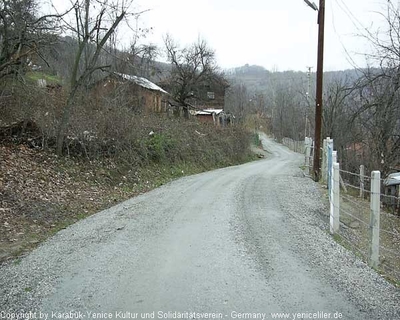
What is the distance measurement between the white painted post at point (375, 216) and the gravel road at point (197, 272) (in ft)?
0.93

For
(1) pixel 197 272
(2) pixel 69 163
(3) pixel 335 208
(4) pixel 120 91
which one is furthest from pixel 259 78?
(1) pixel 197 272

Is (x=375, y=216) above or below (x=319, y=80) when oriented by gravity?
below

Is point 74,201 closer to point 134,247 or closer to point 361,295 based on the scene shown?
point 134,247

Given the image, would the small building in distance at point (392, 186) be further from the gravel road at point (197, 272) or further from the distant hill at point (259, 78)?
the distant hill at point (259, 78)

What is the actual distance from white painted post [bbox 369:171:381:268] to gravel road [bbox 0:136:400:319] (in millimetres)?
285

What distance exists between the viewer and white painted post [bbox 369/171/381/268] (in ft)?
19.5

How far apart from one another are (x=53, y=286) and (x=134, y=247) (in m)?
1.84

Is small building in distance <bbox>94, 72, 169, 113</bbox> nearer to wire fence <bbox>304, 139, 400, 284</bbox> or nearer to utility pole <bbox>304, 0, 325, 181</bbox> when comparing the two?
utility pole <bbox>304, 0, 325, 181</bbox>

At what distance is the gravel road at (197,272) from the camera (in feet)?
14.4

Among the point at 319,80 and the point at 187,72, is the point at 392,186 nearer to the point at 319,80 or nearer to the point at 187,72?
the point at 319,80

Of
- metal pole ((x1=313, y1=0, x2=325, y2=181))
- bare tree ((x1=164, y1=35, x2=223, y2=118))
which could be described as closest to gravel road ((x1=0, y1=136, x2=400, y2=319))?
metal pole ((x1=313, y1=0, x2=325, y2=181))

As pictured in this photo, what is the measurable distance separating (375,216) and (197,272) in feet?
8.59

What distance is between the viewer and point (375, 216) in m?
5.96

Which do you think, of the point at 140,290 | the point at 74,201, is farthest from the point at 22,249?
the point at 74,201
